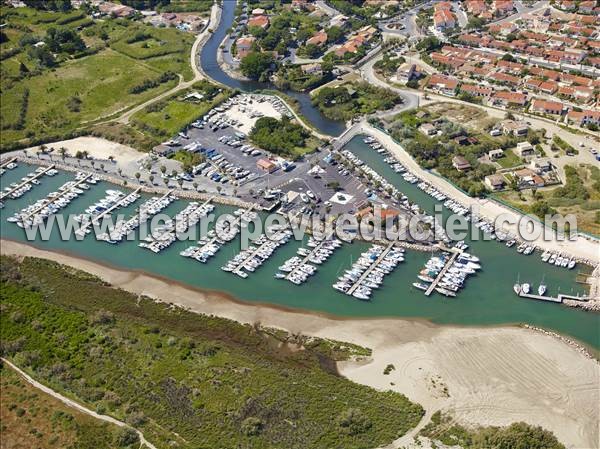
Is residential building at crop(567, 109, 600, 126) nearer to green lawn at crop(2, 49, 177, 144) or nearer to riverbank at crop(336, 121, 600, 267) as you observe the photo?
riverbank at crop(336, 121, 600, 267)

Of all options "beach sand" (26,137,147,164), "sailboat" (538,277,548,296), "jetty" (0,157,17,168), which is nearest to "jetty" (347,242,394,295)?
"sailboat" (538,277,548,296)

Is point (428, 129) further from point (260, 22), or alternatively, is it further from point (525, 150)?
point (260, 22)

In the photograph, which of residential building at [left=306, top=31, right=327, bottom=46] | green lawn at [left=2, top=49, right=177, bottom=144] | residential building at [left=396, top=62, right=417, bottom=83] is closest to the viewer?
green lawn at [left=2, top=49, right=177, bottom=144]

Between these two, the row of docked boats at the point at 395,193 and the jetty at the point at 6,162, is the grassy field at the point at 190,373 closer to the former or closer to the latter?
the row of docked boats at the point at 395,193

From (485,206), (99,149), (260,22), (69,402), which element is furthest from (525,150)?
(260,22)

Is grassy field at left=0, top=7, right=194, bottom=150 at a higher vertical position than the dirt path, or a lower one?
higher

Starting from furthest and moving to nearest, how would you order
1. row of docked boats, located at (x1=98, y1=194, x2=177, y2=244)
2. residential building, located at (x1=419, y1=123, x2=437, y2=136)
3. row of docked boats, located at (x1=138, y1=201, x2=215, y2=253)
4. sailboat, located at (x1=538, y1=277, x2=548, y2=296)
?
residential building, located at (x1=419, y1=123, x2=437, y2=136) → row of docked boats, located at (x1=98, y1=194, x2=177, y2=244) → row of docked boats, located at (x1=138, y1=201, x2=215, y2=253) → sailboat, located at (x1=538, y1=277, x2=548, y2=296)

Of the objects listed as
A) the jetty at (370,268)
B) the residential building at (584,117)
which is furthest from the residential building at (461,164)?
the residential building at (584,117)
